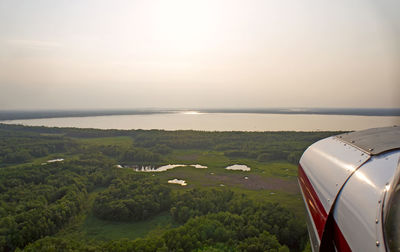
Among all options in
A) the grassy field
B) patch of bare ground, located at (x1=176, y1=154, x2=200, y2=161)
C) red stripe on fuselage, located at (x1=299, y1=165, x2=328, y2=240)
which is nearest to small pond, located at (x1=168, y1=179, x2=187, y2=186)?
the grassy field

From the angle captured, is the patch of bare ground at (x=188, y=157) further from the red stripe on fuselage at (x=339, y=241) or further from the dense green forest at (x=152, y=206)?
the red stripe on fuselage at (x=339, y=241)

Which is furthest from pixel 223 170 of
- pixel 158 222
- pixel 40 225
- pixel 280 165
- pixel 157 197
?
pixel 40 225

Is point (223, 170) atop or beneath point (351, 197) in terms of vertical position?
beneath

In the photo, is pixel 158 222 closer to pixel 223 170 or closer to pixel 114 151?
pixel 223 170

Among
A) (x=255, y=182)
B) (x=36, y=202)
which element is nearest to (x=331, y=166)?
(x=36, y=202)

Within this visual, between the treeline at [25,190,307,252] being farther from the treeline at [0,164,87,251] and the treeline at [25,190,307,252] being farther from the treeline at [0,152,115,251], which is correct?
the treeline at [0,152,115,251]
